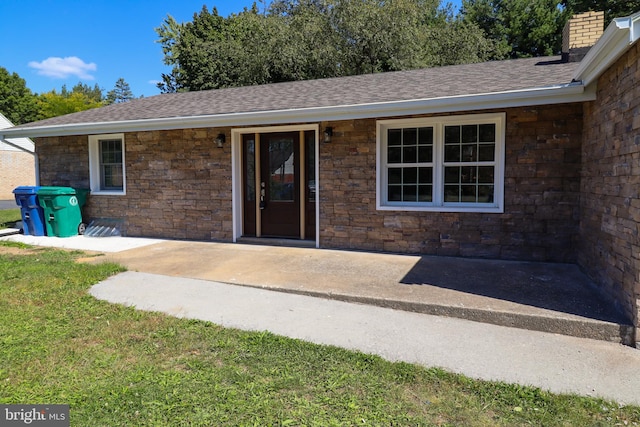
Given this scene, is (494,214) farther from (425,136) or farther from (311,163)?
(311,163)

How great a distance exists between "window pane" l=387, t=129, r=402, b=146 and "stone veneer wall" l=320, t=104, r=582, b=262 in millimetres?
333

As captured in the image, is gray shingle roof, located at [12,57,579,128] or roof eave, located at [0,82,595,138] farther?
gray shingle roof, located at [12,57,579,128]

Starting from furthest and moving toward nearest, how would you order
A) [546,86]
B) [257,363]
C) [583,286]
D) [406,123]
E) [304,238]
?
[304,238], [406,123], [546,86], [583,286], [257,363]

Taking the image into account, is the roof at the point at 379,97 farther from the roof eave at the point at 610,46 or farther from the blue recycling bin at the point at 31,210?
the blue recycling bin at the point at 31,210

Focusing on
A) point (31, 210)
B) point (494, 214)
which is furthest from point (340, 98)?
point (31, 210)

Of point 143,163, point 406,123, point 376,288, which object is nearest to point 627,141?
point 376,288

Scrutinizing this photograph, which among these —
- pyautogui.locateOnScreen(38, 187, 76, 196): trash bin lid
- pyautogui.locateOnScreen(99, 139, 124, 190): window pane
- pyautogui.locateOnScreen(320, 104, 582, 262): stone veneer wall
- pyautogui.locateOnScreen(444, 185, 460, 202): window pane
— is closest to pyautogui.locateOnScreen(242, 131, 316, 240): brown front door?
pyautogui.locateOnScreen(320, 104, 582, 262): stone veneer wall

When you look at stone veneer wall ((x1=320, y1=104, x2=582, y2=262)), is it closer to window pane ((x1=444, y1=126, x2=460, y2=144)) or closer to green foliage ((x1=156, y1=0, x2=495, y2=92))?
window pane ((x1=444, y1=126, x2=460, y2=144))

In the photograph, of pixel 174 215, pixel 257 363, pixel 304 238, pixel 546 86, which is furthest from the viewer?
pixel 174 215

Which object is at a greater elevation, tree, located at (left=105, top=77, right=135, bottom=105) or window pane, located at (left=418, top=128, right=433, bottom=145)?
tree, located at (left=105, top=77, right=135, bottom=105)

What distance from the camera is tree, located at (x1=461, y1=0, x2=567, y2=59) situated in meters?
22.3

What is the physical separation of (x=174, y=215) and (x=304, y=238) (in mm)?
2902

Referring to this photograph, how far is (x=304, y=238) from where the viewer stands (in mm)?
7941

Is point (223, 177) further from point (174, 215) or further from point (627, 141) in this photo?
point (627, 141)
